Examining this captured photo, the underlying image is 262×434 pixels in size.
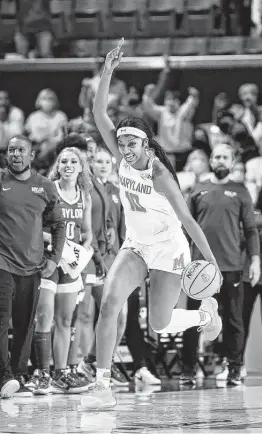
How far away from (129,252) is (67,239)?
188 cm

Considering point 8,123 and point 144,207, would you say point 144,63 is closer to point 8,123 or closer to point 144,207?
point 8,123

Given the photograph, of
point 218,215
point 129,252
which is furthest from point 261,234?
point 129,252

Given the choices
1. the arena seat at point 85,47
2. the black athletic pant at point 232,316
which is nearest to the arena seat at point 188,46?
the arena seat at point 85,47

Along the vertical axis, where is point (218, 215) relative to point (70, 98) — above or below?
below

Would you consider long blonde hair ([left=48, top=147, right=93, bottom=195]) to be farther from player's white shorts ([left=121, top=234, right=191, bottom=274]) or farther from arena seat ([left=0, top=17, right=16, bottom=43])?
arena seat ([left=0, top=17, right=16, bottom=43])

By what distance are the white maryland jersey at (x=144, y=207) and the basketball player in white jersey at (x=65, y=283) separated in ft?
5.06

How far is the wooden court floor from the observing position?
5.54 metres

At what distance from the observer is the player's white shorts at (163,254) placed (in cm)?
668

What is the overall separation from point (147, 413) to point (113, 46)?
38.2ft

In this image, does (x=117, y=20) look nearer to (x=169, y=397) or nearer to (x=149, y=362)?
(x=149, y=362)

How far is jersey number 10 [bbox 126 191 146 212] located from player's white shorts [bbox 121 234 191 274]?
0.22m

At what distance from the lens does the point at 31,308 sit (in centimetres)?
775

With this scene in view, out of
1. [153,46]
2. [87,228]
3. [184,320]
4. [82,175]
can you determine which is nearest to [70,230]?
[87,228]

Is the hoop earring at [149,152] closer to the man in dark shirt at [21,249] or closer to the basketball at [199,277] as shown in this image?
the basketball at [199,277]
